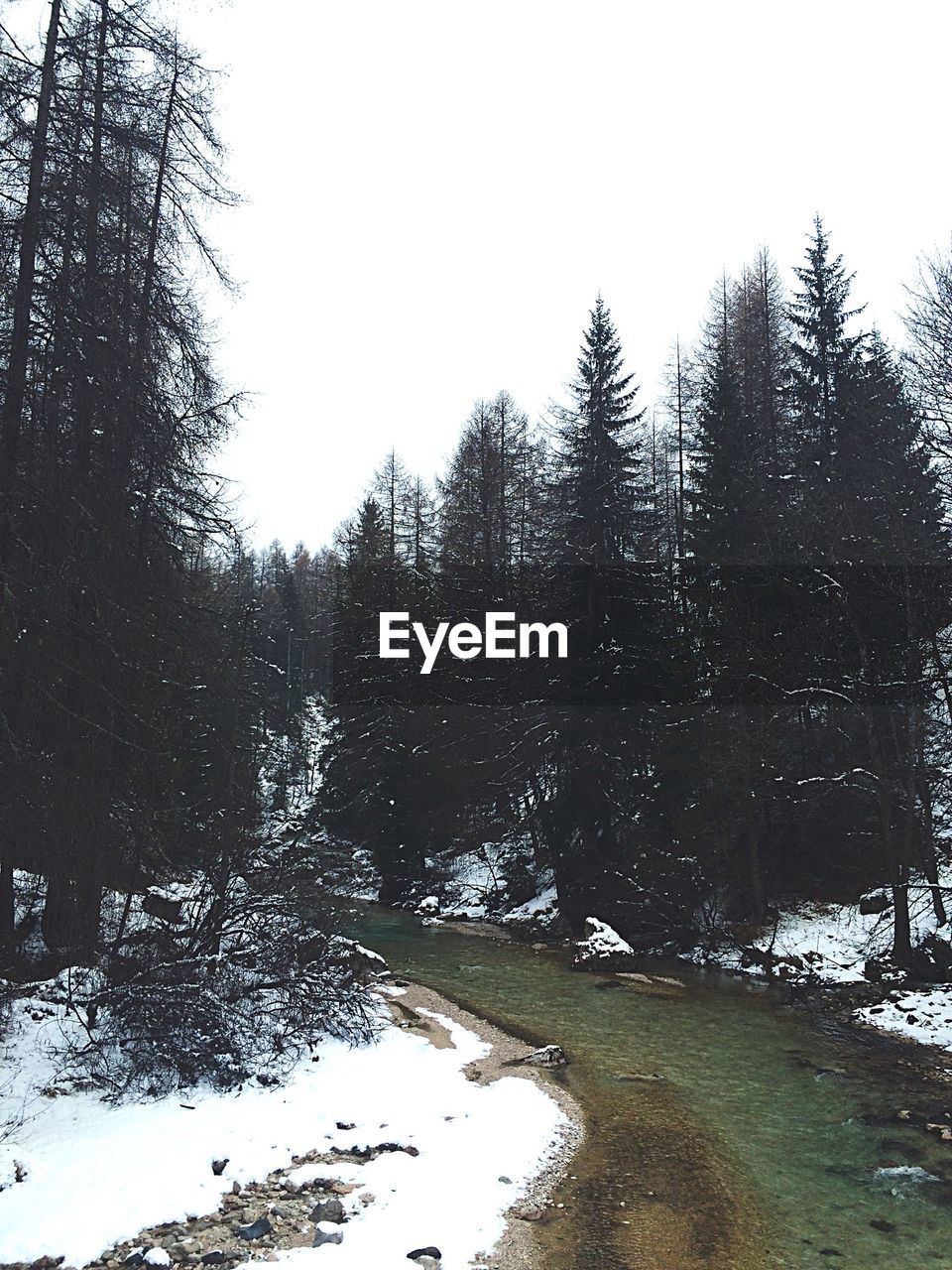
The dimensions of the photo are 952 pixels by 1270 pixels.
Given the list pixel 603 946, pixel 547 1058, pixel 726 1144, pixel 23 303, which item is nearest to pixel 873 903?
pixel 603 946

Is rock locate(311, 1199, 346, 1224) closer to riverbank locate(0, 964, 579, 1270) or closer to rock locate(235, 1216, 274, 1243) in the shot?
riverbank locate(0, 964, 579, 1270)

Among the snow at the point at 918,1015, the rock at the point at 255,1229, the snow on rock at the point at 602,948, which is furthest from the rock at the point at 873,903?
the rock at the point at 255,1229

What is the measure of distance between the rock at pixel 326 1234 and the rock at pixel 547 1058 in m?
5.82

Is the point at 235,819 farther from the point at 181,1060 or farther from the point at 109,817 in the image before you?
the point at 181,1060

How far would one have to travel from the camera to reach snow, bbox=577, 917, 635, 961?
66.3ft

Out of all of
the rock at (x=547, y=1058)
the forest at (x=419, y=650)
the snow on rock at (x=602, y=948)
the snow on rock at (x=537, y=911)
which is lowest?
the snow on rock at (x=537, y=911)

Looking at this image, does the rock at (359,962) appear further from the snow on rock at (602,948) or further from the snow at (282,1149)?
the snow on rock at (602,948)

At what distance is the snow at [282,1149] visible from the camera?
7078mm

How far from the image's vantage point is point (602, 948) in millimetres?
20391

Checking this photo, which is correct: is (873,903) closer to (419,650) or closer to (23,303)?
(419,650)

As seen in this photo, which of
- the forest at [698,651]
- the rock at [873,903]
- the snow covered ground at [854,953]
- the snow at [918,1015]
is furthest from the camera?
the rock at [873,903]

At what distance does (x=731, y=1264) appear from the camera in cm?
732

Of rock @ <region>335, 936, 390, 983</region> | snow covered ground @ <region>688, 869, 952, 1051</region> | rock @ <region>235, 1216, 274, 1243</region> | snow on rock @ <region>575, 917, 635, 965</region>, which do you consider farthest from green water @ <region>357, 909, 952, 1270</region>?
snow on rock @ <region>575, 917, 635, 965</region>

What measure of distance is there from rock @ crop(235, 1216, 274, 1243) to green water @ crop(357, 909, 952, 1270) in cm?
246
